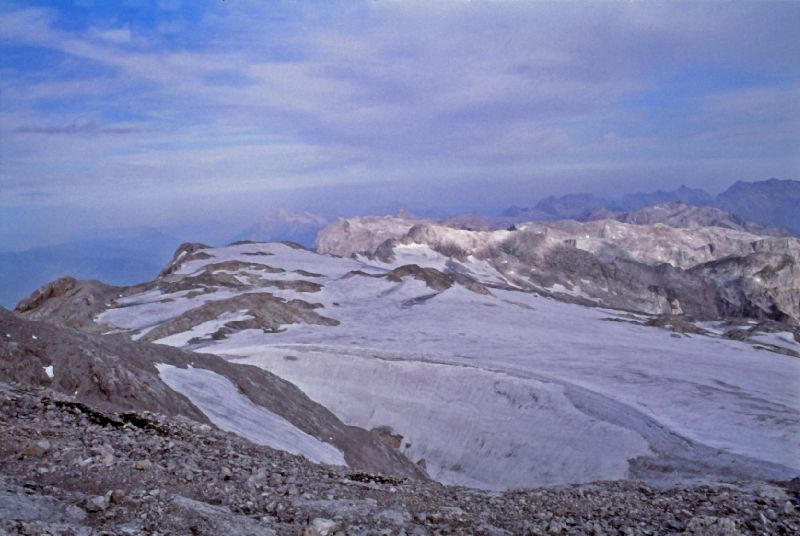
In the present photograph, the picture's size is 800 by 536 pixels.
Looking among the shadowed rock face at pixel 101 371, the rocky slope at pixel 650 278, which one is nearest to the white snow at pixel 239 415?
the shadowed rock face at pixel 101 371

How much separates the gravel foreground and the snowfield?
1296cm

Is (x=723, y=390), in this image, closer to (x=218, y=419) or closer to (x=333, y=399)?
(x=333, y=399)

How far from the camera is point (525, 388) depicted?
4397 centimetres

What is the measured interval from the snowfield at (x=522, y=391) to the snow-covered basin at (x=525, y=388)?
127 mm

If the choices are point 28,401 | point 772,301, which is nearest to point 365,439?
point 28,401

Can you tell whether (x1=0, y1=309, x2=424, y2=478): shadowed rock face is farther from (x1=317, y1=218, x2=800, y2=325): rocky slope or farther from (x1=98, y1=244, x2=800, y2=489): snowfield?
(x1=317, y1=218, x2=800, y2=325): rocky slope

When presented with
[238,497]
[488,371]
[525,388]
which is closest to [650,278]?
[488,371]

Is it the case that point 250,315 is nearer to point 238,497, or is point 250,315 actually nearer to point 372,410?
point 372,410

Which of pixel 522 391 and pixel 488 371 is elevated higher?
pixel 488 371

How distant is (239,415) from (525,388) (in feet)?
73.2

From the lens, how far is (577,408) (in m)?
40.6

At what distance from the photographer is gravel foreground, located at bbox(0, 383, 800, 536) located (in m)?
8.90

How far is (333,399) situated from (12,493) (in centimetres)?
3507

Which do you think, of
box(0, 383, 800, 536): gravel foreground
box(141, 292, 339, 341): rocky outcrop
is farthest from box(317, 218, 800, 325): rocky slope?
box(0, 383, 800, 536): gravel foreground
